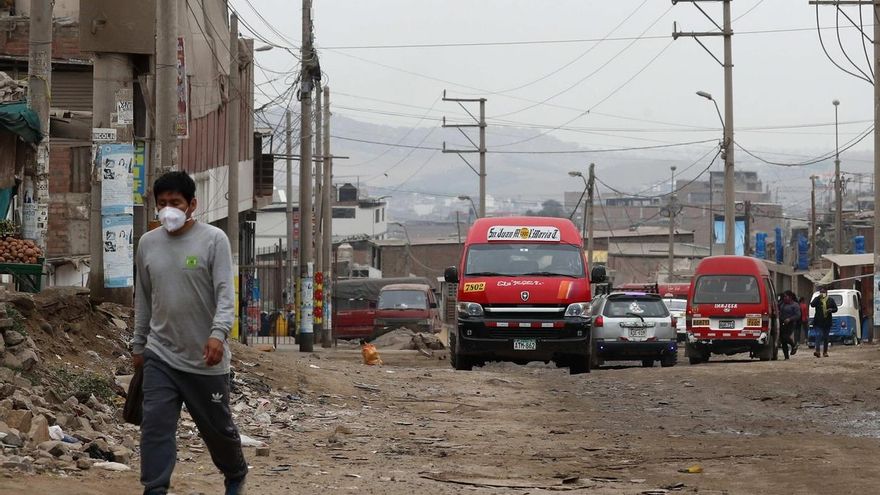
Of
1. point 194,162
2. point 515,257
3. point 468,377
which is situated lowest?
point 468,377

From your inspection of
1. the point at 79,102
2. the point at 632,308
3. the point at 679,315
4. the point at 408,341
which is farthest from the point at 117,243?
the point at 679,315

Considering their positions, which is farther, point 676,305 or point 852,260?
point 852,260

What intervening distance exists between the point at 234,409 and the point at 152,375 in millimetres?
6716

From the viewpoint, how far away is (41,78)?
1847cm

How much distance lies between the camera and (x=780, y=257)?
85.4m

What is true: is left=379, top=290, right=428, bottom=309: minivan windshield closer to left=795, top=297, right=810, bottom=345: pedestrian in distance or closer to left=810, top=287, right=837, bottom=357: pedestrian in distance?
left=795, top=297, right=810, bottom=345: pedestrian in distance

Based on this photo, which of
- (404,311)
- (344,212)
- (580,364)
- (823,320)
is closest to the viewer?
(580,364)

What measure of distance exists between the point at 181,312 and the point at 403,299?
130 feet

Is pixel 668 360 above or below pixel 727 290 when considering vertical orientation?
below

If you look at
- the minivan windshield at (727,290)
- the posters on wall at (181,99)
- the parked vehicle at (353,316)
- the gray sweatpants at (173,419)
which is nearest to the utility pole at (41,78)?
the posters on wall at (181,99)

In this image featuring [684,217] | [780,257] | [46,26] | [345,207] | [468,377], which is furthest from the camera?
[684,217]

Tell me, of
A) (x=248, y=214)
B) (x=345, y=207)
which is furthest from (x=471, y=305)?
(x=345, y=207)

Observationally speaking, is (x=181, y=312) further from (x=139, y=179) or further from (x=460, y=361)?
(x=460, y=361)

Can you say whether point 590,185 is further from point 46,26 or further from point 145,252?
point 145,252
